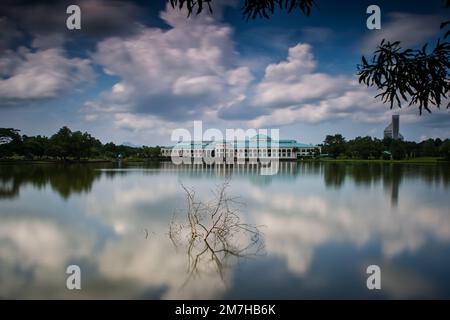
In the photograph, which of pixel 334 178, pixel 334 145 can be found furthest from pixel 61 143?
pixel 334 145

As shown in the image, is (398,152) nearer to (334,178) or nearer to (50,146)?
(334,178)

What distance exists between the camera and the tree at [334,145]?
260ft

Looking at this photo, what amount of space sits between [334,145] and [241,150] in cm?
2231

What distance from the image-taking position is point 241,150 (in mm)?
86688

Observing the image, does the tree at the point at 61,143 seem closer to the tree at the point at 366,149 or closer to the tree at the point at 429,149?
the tree at the point at 366,149

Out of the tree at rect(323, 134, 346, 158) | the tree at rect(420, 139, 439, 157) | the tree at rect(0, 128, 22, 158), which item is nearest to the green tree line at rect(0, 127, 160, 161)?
the tree at rect(0, 128, 22, 158)

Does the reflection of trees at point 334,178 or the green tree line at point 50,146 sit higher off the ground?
the green tree line at point 50,146

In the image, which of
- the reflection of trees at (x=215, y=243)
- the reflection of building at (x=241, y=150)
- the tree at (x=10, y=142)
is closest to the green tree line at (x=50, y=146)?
the tree at (x=10, y=142)

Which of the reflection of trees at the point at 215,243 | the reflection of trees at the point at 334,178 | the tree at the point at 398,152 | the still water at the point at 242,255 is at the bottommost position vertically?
the still water at the point at 242,255

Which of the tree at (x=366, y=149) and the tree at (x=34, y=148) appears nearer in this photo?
the tree at (x=34, y=148)

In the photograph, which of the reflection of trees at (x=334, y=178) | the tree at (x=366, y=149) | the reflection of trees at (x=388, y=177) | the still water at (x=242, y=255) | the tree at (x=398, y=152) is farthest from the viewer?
the tree at (x=366, y=149)

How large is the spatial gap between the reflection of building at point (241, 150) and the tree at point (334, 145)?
17.4ft

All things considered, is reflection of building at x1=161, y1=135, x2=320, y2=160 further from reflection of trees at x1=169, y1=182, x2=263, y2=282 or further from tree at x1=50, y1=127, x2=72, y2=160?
reflection of trees at x1=169, y1=182, x2=263, y2=282
